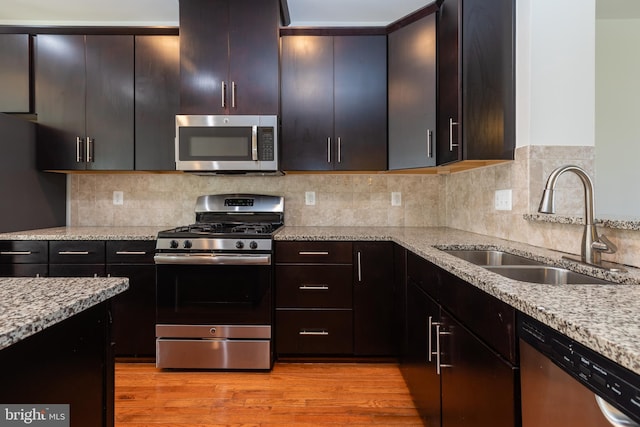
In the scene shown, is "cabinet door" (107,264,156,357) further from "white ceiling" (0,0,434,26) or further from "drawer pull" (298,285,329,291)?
"white ceiling" (0,0,434,26)

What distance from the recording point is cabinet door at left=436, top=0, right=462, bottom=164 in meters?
1.89

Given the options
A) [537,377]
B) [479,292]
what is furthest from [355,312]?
[537,377]

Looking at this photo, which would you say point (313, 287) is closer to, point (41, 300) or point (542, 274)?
point (542, 274)

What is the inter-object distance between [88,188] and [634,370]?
3420mm

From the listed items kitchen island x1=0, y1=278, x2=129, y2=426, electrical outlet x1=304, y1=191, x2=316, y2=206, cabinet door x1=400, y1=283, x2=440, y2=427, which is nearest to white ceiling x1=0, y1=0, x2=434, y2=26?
electrical outlet x1=304, y1=191, x2=316, y2=206

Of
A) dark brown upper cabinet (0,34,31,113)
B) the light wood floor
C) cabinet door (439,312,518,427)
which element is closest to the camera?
cabinet door (439,312,518,427)

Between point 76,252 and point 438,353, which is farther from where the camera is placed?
point 76,252

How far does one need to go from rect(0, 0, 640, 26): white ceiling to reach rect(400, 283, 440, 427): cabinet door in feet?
7.04

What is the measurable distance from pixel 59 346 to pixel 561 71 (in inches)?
90.4

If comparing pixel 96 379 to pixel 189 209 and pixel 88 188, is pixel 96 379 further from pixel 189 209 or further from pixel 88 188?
pixel 88 188

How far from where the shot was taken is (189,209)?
2869mm

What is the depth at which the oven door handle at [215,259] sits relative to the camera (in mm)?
2160
